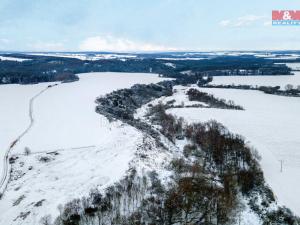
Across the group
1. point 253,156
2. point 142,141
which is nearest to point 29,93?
point 142,141

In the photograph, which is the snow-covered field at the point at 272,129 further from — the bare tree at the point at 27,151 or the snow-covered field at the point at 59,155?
the bare tree at the point at 27,151

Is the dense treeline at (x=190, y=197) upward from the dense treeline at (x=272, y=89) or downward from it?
downward

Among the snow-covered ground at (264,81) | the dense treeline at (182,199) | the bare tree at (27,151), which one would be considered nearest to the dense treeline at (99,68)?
the snow-covered ground at (264,81)

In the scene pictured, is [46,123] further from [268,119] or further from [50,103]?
[268,119]

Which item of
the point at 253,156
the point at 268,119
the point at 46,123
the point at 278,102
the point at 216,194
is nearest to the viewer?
the point at 216,194

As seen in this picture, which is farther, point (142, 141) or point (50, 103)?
point (50, 103)

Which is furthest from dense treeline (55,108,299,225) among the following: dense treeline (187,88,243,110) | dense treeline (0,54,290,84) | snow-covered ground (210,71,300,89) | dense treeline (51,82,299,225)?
dense treeline (0,54,290,84)
